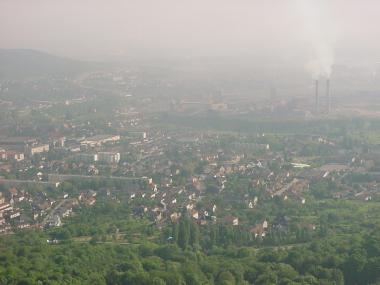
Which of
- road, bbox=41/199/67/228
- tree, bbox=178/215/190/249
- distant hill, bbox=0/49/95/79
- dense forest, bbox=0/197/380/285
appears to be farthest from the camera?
distant hill, bbox=0/49/95/79

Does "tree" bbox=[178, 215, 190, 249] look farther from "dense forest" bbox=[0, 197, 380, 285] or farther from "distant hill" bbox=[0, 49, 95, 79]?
"distant hill" bbox=[0, 49, 95, 79]

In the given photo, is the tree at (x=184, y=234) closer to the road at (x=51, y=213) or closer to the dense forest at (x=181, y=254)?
the dense forest at (x=181, y=254)

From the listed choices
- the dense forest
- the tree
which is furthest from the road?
the tree

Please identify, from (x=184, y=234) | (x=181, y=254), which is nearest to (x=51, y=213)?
(x=184, y=234)

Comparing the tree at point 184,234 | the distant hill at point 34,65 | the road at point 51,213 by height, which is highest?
the distant hill at point 34,65

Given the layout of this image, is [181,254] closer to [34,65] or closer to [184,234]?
[184,234]

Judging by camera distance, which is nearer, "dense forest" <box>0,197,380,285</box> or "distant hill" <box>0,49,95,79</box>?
"dense forest" <box>0,197,380,285</box>

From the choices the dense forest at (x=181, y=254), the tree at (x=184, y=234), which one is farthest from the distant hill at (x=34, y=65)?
the tree at (x=184, y=234)

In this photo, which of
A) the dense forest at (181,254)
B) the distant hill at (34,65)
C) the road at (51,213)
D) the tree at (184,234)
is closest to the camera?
the dense forest at (181,254)

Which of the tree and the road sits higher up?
the tree

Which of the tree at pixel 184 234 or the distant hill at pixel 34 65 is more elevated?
the distant hill at pixel 34 65
